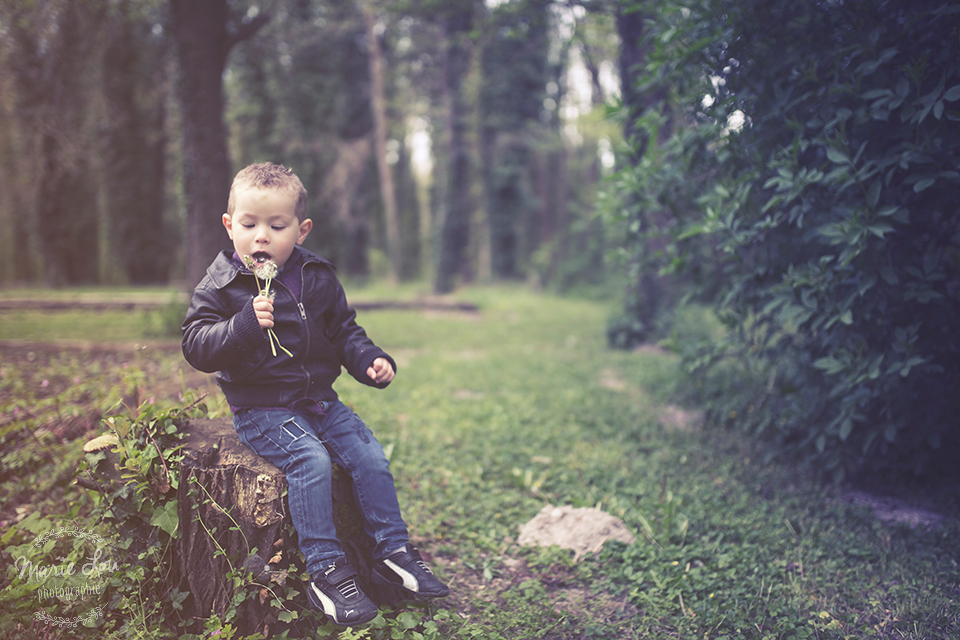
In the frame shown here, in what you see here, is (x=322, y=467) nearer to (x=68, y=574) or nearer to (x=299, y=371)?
(x=299, y=371)

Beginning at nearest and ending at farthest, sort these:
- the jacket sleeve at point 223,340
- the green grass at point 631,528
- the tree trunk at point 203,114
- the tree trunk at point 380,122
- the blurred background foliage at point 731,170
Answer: the jacket sleeve at point 223,340, the green grass at point 631,528, the blurred background foliage at point 731,170, the tree trunk at point 203,114, the tree trunk at point 380,122

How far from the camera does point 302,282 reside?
2584mm

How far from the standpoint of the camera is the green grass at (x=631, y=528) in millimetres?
2631

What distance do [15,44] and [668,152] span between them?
7.54m

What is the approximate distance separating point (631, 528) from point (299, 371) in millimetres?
2270

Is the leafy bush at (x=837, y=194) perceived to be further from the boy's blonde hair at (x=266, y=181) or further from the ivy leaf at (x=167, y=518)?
the ivy leaf at (x=167, y=518)

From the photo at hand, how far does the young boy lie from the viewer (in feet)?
7.50

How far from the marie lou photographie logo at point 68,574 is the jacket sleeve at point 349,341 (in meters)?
1.36

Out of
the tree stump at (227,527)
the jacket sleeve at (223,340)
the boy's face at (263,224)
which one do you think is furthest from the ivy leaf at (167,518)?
the boy's face at (263,224)

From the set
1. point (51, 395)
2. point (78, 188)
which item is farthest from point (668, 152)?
point (78, 188)

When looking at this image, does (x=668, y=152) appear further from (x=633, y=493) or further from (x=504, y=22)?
(x=504, y=22)

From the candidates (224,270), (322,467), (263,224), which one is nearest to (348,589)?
(322,467)

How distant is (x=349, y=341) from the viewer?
2711 mm

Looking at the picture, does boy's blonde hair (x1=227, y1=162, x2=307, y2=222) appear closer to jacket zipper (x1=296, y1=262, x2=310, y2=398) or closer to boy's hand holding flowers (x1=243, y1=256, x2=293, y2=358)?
boy's hand holding flowers (x1=243, y1=256, x2=293, y2=358)
